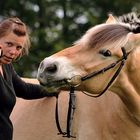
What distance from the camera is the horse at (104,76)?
14.9 feet

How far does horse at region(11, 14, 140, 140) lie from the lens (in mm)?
4531

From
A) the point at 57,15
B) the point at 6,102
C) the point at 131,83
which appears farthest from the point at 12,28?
the point at 57,15

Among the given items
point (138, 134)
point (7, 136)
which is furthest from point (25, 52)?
point (138, 134)

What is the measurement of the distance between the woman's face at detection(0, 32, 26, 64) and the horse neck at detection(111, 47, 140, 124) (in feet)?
2.85

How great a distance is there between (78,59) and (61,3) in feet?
60.3

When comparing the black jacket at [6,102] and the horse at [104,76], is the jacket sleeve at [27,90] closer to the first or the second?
the black jacket at [6,102]

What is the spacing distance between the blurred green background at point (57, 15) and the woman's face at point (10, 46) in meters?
16.1

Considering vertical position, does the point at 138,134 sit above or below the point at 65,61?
below

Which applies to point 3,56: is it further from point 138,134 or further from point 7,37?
point 138,134

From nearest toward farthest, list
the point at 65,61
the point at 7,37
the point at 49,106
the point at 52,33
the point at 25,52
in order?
the point at 65,61 → the point at 7,37 → the point at 25,52 → the point at 49,106 → the point at 52,33

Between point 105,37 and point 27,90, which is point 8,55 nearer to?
point 105,37

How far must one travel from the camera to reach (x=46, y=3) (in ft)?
74.5

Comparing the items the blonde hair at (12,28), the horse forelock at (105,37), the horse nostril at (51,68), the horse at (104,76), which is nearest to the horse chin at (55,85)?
the horse at (104,76)

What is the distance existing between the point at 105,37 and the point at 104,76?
323 millimetres
